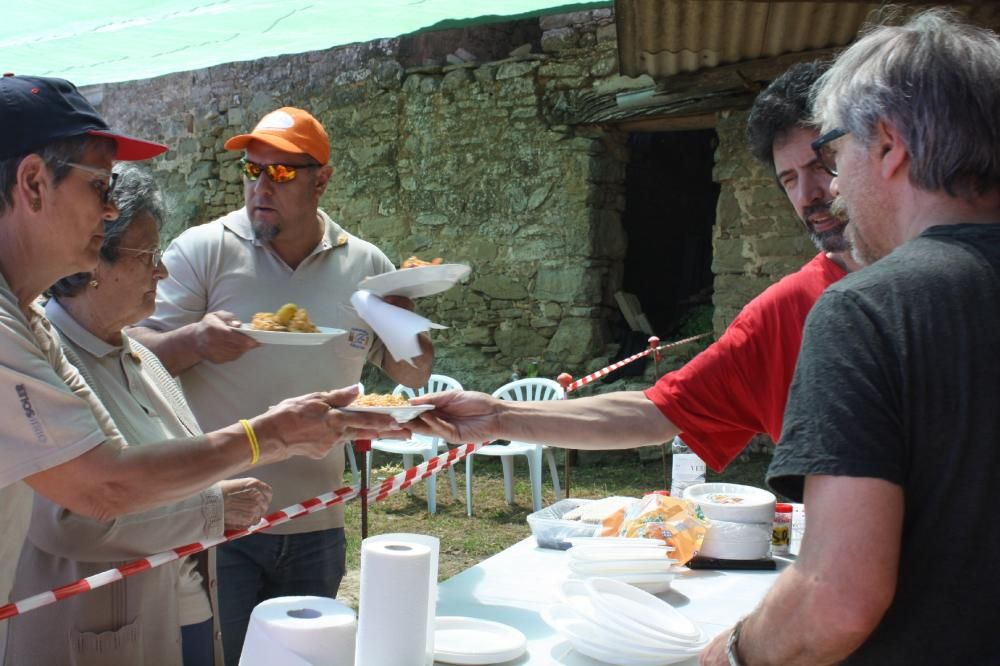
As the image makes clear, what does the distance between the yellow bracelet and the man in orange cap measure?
659 millimetres

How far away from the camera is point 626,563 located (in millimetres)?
2168

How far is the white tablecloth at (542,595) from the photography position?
1949 millimetres

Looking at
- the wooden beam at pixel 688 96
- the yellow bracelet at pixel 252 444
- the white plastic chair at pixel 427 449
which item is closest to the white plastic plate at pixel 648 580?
the yellow bracelet at pixel 252 444

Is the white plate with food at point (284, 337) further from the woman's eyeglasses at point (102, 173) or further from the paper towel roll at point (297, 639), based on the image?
the paper towel roll at point (297, 639)

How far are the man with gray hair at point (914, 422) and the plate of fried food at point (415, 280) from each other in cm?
173

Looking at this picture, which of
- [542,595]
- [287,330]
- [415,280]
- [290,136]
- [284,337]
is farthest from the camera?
[290,136]

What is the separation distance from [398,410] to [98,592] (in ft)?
2.64

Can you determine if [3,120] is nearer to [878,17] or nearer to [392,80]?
[878,17]

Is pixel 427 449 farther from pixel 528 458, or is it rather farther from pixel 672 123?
pixel 672 123

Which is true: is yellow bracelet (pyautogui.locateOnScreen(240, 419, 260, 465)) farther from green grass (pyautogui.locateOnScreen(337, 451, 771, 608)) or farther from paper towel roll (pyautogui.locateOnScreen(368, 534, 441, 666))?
green grass (pyautogui.locateOnScreen(337, 451, 771, 608))

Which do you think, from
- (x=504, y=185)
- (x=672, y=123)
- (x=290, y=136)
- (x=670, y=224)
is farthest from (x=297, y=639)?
(x=670, y=224)

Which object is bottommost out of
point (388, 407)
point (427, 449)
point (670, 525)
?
point (427, 449)

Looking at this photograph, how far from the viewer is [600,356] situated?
7.88 meters

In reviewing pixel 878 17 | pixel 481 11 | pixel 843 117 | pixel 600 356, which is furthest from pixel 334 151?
pixel 843 117
